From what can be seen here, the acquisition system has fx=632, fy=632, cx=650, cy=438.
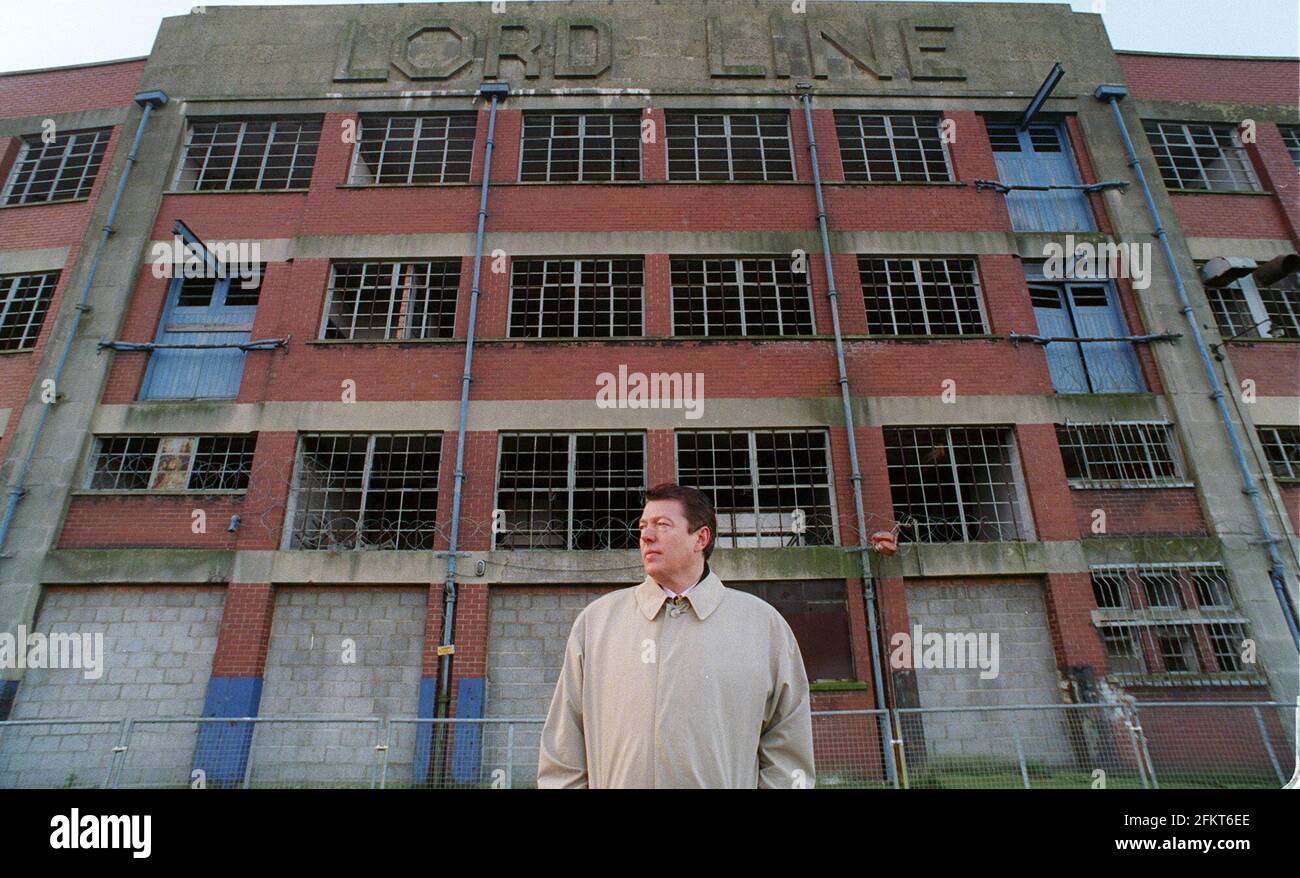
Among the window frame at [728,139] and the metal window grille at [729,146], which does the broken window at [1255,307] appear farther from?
the metal window grille at [729,146]

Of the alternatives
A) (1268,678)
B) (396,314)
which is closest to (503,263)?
(396,314)

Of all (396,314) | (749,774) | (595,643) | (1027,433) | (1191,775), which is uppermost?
(396,314)

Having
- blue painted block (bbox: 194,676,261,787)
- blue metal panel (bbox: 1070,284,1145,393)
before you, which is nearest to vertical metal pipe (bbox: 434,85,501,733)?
blue painted block (bbox: 194,676,261,787)

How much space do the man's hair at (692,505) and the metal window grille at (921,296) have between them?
12.3 metres

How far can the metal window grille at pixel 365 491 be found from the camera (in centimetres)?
1285

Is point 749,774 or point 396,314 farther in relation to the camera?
point 396,314

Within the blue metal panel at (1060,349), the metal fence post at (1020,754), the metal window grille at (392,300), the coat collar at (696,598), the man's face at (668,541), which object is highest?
the metal window grille at (392,300)

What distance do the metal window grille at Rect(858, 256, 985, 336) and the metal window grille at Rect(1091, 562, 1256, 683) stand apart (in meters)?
5.95

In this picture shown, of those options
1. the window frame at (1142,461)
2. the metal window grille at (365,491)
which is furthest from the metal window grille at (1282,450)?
the metal window grille at (365,491)

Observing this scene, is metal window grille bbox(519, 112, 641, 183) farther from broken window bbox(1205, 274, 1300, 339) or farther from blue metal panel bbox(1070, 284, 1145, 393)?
broken window bbox(1205, 274, 1300, 339)

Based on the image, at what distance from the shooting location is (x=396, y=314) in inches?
579

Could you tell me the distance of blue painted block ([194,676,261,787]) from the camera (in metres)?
10.8

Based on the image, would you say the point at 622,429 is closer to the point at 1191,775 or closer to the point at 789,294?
the point at 789,294
